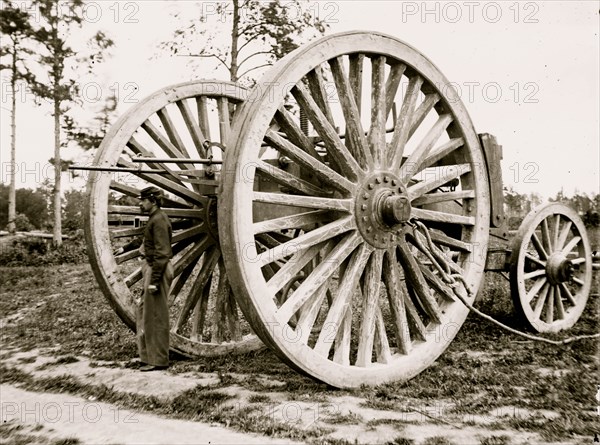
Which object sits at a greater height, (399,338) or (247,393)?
(399,338)

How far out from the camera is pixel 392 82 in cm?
533

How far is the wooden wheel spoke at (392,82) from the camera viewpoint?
5.28 meters

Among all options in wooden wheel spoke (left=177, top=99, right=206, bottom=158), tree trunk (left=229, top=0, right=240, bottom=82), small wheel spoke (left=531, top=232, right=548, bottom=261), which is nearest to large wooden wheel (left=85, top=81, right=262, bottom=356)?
wooden wheel spoke (left=177, top=99, right=206, bottom=158)

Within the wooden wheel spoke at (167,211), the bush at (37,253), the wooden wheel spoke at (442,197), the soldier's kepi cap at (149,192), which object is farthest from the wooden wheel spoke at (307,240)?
the bush at (37,253)

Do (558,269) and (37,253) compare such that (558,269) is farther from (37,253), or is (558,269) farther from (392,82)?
(37,253)

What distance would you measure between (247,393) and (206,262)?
1892 millimetres

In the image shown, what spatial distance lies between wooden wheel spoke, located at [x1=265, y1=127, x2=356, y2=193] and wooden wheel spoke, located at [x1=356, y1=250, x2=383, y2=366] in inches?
25.1

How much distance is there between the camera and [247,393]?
190 inches

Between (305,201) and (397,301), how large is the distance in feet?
4.20

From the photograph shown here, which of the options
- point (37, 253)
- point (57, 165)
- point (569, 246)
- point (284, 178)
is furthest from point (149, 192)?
point (37, 253)

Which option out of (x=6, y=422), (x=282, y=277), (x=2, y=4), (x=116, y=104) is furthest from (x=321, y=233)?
(x=2, y=4)

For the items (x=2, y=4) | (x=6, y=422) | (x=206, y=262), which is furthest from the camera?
(x=2, y=4)

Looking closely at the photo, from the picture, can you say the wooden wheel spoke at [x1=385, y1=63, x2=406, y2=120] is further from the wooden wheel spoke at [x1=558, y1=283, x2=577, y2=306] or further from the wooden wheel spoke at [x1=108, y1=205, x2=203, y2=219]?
the wooden wheel spoke at [x1=558, y1=283, x2=577, y2=306]

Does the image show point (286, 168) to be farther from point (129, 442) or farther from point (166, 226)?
point (129, 442)
